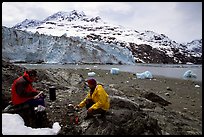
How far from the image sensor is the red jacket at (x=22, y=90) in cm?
629

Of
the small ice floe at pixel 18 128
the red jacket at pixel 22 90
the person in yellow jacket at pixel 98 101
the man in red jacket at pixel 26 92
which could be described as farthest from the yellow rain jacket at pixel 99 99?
the red jacket at pixel 22 90

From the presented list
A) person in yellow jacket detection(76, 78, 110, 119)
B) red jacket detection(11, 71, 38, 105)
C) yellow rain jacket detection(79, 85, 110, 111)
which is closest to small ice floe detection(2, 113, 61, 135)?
red jacket detection(11, 71, 38, 105)

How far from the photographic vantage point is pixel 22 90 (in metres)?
6.30

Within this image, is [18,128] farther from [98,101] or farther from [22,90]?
[98,101]

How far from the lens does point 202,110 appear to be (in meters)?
10.6

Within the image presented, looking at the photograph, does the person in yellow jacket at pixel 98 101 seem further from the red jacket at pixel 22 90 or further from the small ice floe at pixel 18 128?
the red jacket at pixel 22 90

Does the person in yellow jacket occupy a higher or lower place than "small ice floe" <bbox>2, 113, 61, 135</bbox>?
higher

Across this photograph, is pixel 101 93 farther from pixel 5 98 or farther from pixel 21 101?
pixel 5 98

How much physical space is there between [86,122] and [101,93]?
0.76 metres

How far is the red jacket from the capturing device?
20.6 feet

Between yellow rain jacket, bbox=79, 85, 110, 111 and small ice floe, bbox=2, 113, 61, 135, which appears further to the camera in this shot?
yellow rain jacket, bbox=79, 85, 110, 111

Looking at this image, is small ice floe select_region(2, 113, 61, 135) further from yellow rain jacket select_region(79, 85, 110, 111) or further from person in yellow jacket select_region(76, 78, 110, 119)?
yellow rain jacket select_region(79, 85, 110, 111)

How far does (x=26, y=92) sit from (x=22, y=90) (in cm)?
13

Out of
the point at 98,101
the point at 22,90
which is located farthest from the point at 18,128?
the point at 98,101
